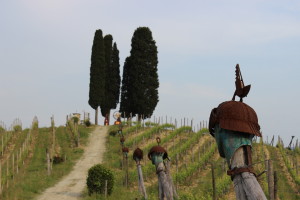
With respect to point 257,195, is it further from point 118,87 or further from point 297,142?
point 118,87

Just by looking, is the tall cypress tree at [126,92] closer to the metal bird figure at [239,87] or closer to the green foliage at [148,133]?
the green foliage at [148,133]

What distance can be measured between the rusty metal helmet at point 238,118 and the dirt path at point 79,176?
608 inches

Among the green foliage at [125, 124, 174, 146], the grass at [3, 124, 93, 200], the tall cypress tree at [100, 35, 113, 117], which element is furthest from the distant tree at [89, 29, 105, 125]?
the green foliage at [125, 124, 174, 146]

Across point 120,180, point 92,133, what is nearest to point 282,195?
point 120,180

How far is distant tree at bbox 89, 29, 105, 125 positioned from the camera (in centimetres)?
4431

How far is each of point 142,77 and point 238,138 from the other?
3765cm

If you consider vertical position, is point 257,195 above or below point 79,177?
above

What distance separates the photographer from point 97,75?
4484 centimetres

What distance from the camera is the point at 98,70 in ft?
148

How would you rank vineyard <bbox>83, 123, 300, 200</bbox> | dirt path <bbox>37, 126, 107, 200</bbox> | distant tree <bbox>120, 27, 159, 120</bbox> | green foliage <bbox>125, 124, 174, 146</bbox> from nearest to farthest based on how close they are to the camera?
1. dirt path <bbox>37, 126, 107, 200</bbox>
2. vineyard <bbox>83, 123, 300, 200</bbox>
3. green foliage <bbox>125, 124, 174, 146</bbox>
4. distant tree <bbox>120, 27, 159, 120</bbox>

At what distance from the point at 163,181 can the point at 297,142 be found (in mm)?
25484

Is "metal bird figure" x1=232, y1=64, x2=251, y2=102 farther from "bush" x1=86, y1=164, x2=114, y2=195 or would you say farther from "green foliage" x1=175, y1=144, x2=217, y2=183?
"green foliage" x1=175, y1=144, x2=217, y2=183

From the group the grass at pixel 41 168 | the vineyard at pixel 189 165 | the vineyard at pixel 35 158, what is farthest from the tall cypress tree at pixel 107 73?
the vineyard at pixel 189 165

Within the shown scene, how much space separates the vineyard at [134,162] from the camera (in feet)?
65.3
